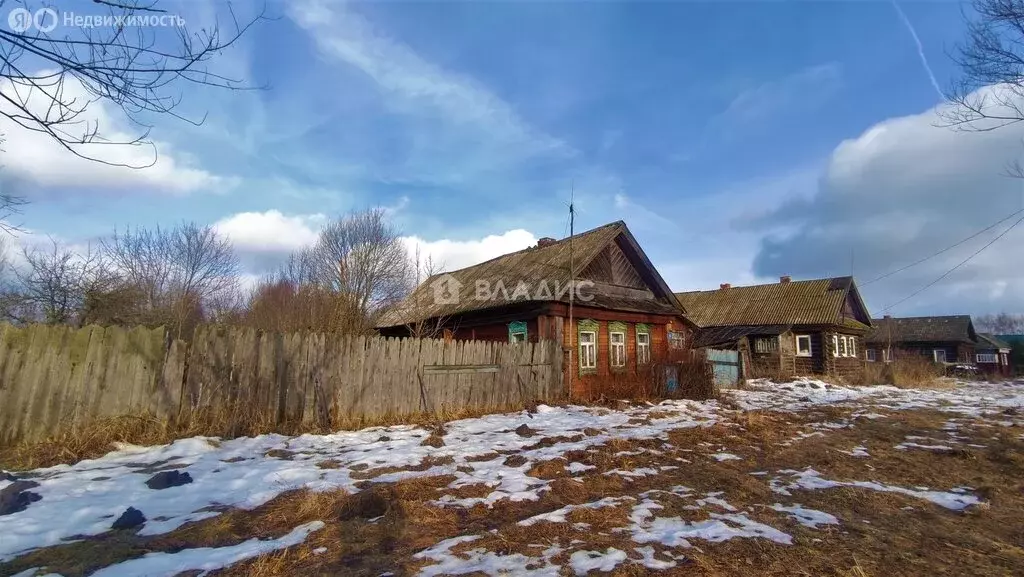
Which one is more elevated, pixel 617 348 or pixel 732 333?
pixel 732 333

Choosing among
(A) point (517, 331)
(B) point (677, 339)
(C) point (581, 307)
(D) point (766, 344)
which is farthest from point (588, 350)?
(D) point (766, 344)

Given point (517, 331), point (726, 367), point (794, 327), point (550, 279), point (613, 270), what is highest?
point (613, 270)

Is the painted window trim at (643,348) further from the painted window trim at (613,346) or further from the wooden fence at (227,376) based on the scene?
the wooden fence at (227,376)

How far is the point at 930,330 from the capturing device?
45.4 metres

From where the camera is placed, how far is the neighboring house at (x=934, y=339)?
42.9 m

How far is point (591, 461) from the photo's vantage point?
22.5ft

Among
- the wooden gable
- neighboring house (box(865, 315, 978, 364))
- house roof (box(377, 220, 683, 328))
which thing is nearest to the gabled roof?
house roof (box(377, 220, 683, 328))

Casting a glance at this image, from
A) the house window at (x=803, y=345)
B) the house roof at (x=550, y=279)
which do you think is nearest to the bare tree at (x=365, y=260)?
the house roof at (x=550, y=279)

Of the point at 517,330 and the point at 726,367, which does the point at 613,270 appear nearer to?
the point at 517,330

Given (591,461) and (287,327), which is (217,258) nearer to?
(287,327)

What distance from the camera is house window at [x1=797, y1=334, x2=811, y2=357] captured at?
1096 inches

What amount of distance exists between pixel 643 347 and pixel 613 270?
10.1 feet

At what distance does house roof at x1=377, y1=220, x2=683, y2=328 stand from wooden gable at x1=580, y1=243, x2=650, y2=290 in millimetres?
294

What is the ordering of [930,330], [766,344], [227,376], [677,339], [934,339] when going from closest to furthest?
[227,376] < [677,339] < [766,344] < [934,339] < [930,330]
